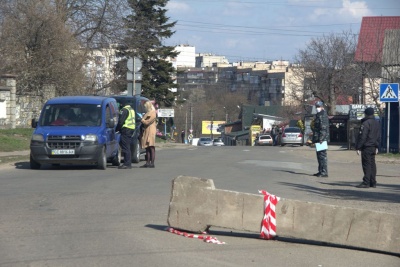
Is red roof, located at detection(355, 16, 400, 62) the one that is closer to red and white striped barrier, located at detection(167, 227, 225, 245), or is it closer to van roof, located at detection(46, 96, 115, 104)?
van roof, located at detection(46, 96, 115, 104)

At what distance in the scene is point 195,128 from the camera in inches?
4498

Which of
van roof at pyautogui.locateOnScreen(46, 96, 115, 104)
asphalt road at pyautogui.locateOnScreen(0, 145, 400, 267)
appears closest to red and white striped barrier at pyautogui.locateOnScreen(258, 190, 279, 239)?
asphalt road at pyautogui.locateOnScreen(0, 145, 400, 267)

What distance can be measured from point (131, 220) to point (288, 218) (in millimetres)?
2426

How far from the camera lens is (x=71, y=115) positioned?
A: 1773 centimetres

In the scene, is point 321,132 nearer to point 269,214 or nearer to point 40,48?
point 269,214

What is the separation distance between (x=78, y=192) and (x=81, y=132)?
4586 millimetres

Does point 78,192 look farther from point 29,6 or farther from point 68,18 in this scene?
point 68,18

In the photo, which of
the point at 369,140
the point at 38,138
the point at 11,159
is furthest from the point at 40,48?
the point at 369,140

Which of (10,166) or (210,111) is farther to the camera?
(210,111)

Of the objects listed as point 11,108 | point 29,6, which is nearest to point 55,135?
point 11,108

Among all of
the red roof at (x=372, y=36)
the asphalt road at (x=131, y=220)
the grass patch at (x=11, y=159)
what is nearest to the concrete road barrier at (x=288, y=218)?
the asphalt road at (x=131, y=220)

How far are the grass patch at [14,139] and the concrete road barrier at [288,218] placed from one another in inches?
667

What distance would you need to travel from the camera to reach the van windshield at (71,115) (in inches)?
692

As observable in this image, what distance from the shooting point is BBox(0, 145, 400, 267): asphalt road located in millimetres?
7488
